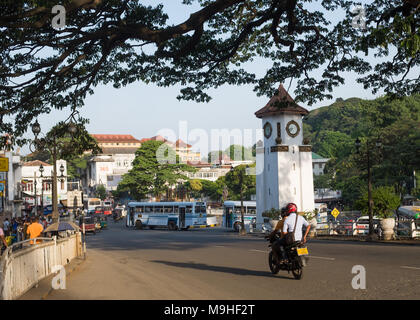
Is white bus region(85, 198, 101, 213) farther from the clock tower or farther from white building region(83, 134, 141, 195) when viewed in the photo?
the clock tower

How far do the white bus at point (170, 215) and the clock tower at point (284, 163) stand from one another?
7.39 m

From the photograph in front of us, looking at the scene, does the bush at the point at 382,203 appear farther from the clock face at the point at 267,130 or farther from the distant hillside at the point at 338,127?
the distant hillside at the point at 338,127

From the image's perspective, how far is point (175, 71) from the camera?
779 inches

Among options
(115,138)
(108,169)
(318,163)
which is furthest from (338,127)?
(115,138)

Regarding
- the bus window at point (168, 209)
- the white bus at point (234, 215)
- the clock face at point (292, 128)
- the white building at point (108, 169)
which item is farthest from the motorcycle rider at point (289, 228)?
the white building at point (108, 169)

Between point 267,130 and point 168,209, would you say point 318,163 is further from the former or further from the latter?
point 168,209

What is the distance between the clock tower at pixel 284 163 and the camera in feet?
193

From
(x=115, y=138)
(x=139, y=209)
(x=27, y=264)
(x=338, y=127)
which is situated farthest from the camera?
(x=115, y=138)

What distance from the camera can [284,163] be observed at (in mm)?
58969

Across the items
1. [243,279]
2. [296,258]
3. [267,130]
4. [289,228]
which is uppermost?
[267,130]

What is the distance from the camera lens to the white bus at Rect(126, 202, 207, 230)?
56000 mm

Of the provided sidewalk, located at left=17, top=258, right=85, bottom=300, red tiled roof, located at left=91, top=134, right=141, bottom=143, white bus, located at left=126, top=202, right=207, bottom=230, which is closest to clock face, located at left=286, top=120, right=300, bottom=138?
white bus, located at left=126, top=202, right=207, bottom=230

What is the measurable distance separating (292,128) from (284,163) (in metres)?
3.98
